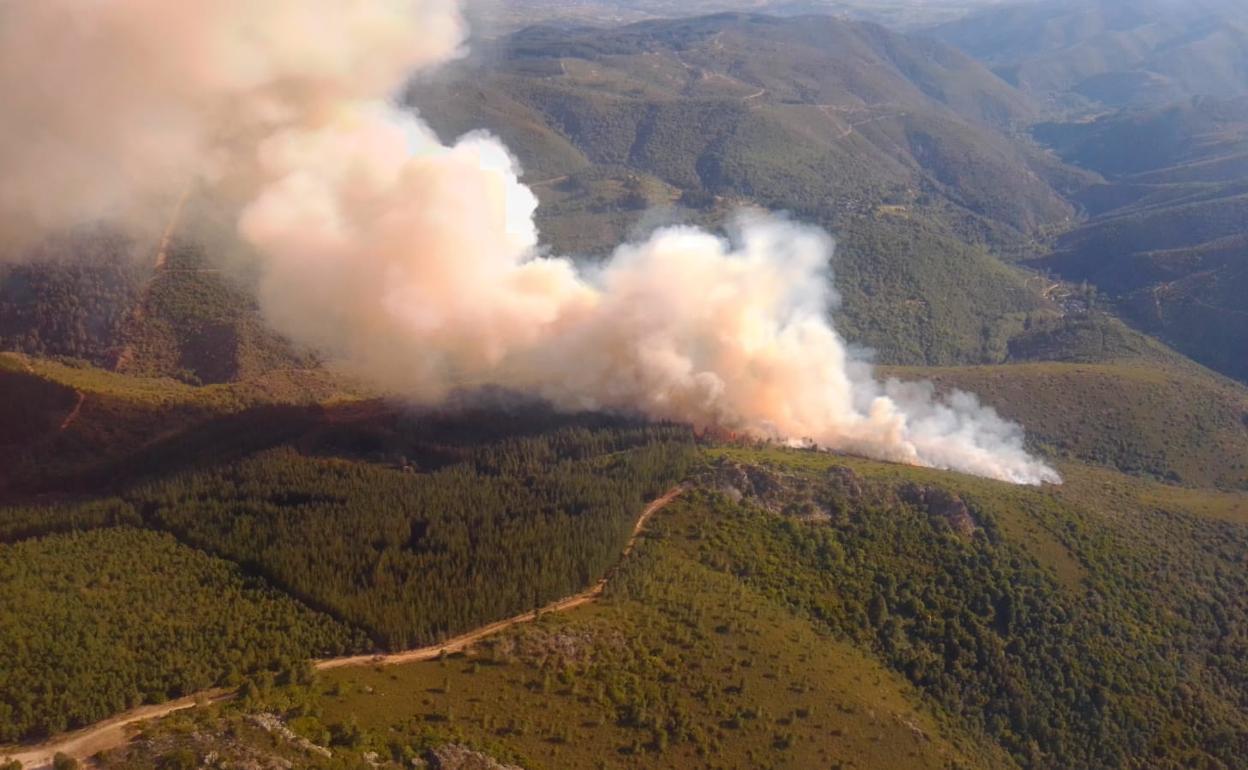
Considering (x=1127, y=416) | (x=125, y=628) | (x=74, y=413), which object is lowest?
(x=125, y=628)

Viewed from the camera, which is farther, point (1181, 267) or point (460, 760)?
point (1181, 267)

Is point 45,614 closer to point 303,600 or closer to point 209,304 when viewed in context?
point 303,600

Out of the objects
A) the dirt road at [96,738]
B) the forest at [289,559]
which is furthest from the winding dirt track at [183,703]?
the forest at [289,559]

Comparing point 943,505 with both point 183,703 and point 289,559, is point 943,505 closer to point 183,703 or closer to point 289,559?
point 289,559

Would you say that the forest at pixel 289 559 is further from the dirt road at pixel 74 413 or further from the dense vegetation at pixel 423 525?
the dirt road at pixel 74 413

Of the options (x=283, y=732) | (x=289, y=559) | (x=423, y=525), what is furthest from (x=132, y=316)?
(x=283, y=732)
